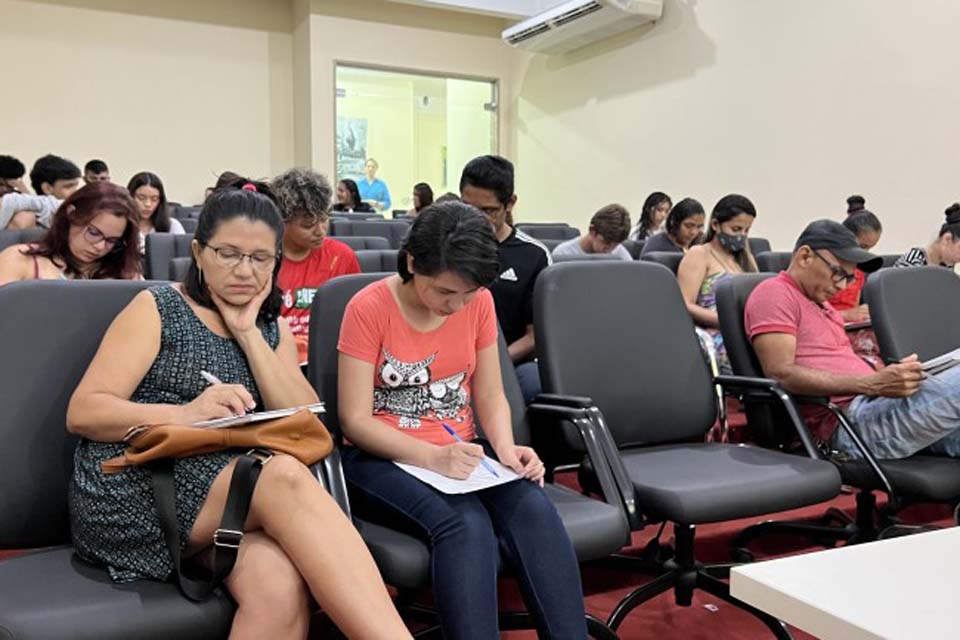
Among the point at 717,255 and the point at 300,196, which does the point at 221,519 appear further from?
the point at 717,255

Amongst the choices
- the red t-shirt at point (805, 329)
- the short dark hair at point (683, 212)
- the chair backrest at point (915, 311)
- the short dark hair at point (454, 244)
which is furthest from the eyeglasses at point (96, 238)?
the short dark hair at point (683, 212)

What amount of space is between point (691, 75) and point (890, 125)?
7.21 feet

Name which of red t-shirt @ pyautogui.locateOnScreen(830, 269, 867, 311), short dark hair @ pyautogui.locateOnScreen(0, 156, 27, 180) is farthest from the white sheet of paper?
short dark hair @ pyautogui.locateOnScreen(0, 156, 27, 180)

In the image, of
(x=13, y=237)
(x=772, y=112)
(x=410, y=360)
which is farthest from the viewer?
(x=772, y=112)

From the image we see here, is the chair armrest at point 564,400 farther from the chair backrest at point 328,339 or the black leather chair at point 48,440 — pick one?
the black leather chair at point 48,440

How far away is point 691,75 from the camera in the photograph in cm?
786

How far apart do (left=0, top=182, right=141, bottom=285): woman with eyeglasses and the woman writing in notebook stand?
2.61 feet

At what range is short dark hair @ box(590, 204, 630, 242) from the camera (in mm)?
4125

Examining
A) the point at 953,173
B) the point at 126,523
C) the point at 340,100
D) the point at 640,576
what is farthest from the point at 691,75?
the point at 126,523

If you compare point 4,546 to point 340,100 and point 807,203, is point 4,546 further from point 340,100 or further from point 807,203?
point 340,100

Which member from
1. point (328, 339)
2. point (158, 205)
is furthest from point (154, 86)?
point (328, 339)

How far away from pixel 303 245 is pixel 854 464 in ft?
5.68

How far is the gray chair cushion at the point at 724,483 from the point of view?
1895mm

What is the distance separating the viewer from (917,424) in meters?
2.30
